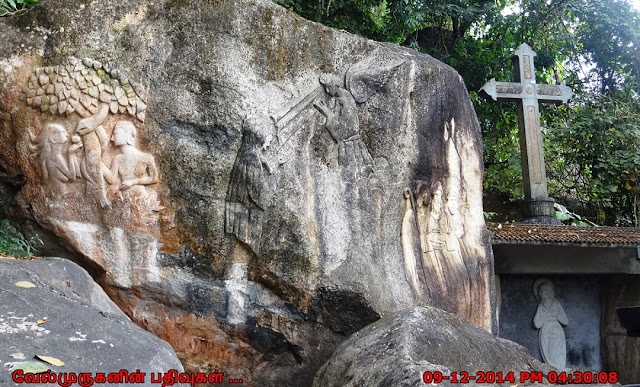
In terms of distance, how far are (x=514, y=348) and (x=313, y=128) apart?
221cm

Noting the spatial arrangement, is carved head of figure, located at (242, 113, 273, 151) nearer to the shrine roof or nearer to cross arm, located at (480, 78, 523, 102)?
the shrine roof

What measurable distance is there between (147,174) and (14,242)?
1.05 meters

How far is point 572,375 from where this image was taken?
4.82 m

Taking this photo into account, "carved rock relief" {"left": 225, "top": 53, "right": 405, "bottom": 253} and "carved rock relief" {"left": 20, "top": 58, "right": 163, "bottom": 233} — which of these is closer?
"carved rock relief" {"left": 20, "top": 58, "right": 163, "bottom": 233}

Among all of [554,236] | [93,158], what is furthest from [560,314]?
[93,158]

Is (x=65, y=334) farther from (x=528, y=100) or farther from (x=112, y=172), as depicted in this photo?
(x=528, y=100)

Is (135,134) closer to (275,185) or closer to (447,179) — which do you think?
(275,185)

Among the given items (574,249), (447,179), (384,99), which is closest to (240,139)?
(384,99)

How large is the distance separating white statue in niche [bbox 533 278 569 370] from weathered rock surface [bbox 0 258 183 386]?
19.1 ft

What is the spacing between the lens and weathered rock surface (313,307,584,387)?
4168 millimetres

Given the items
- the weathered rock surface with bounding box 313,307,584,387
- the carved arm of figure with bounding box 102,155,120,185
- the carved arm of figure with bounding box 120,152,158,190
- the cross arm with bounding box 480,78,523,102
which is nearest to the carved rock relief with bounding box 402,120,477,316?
the weathered rock surface with bounding box 313,307,584,387

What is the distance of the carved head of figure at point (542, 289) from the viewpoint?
341 inches

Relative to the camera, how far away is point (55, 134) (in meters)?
5.27

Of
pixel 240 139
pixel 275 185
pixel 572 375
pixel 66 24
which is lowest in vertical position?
pixel 572 375
